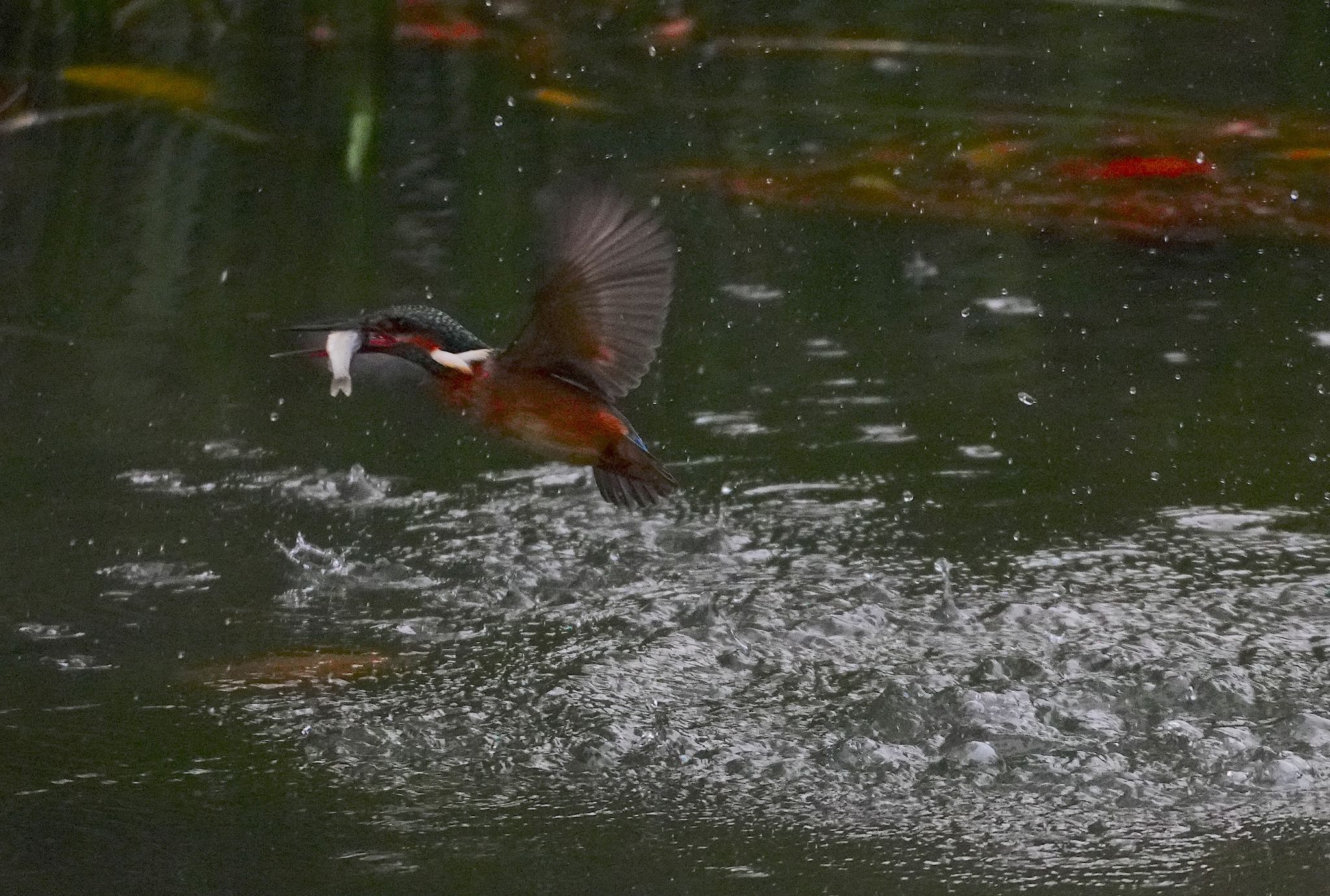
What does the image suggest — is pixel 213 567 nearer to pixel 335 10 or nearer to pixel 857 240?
pixel 857 240

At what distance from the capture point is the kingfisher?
2734 millimetres

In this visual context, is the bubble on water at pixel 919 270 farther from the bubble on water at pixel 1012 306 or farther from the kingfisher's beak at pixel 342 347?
the kingfisher's beak at pixel 342 347

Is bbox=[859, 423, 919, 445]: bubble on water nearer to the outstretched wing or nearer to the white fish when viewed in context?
the outstretched wing

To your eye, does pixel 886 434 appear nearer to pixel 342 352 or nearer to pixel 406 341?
pixel 406 341

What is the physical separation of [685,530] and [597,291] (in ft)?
3.36

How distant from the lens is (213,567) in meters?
3.64

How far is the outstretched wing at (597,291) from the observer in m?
2.77


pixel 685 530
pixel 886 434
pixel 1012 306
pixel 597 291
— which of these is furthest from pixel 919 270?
→ pixel 597 291

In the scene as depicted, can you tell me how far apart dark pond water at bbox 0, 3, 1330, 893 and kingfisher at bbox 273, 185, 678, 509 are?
497 millimetres

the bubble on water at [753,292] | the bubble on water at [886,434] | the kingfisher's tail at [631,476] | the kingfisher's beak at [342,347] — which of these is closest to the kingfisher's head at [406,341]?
the kingfisher's beak at [342,347]

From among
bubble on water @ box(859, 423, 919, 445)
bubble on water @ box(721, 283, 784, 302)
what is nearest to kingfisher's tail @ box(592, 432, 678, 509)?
bubble on water @ box(859, 423, 919, 445)

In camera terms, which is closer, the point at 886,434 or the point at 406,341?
the point at 406,341

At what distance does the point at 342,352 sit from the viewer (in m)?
2.64

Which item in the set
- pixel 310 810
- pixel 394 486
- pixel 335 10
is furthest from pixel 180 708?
pixel 335 10
